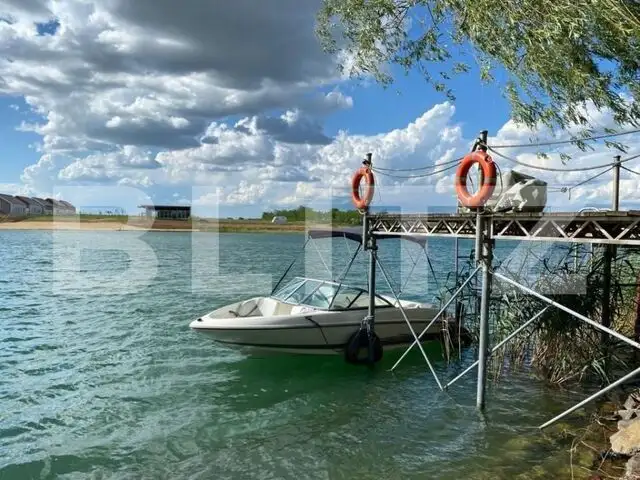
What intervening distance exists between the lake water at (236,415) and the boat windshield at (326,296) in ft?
4.52

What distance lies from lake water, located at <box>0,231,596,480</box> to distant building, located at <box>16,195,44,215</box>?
10576 cm

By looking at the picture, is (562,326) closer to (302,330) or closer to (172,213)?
(302,330)

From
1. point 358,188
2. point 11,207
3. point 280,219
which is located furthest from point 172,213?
point 358,188

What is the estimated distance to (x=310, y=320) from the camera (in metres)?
12.1

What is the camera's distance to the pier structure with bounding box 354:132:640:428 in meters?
7.38

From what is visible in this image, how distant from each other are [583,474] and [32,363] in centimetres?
1217

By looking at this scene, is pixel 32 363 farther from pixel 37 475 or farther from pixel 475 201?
pixel 475 201

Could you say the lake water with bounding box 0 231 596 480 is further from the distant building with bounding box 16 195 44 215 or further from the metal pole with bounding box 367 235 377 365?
the distant building with bounding box 16 195 44 215

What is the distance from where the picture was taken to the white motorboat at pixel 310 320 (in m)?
11.7

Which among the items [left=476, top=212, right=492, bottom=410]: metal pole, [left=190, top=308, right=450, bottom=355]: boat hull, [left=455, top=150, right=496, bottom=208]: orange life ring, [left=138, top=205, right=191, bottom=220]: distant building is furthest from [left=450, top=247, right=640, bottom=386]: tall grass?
[left=138, top=205, right=191, bottom=220]: distant building

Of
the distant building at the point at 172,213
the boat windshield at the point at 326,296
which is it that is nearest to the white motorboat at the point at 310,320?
the boat windshield at the point at 326,296

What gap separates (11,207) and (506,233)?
383 feet

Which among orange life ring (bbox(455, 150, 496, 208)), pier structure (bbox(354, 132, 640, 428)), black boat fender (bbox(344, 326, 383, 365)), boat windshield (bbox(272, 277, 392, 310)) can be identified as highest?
orange life ring (bbox(455, 150, 496, 208))

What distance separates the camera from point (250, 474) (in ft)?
24.2
